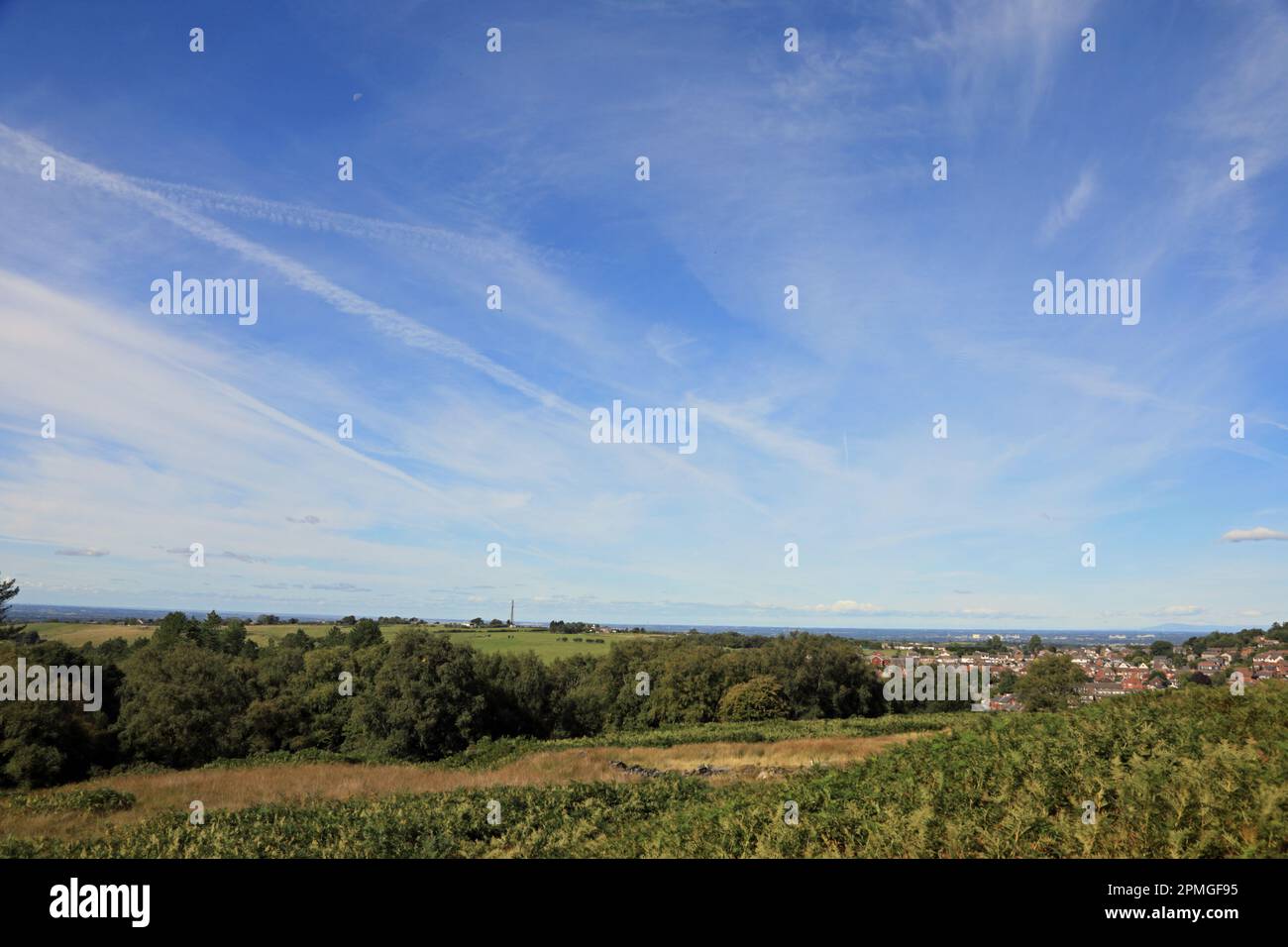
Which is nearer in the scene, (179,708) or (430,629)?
(179,708)

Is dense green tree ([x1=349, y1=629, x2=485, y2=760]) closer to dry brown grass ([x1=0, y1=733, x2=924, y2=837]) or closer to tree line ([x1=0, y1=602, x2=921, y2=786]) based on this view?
tree line ([x1=0, y1=602, x2=921, y2=786])

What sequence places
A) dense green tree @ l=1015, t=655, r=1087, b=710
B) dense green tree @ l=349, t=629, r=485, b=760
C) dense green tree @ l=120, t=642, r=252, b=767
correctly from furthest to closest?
dense green tree @ l=1015, t=655, r=1087, b=710, dense green tree @ l=349, t=629, r=485, b=760, dense green tree @ l=120, t=642, r=252, b=767

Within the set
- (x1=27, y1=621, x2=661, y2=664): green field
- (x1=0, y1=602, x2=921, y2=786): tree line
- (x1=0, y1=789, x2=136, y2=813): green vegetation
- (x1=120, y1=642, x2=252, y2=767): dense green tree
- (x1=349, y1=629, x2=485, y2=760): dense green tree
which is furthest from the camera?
(x1=27, y1=621, x2=661, y2=664): green field

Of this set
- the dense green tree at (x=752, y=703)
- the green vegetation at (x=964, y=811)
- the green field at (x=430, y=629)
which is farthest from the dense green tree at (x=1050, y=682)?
the green vegetation at (x=964, y=811)

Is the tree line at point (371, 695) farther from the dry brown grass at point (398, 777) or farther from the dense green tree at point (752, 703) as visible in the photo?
the dry brown grass at point (398, 777)

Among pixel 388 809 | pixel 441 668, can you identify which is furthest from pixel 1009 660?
pixel 388 809

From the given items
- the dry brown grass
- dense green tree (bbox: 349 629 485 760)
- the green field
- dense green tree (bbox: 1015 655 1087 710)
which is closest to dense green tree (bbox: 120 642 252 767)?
dense green tree (bbox: 349 629 485 760)

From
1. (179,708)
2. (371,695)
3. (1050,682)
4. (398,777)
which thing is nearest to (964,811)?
(398,777)

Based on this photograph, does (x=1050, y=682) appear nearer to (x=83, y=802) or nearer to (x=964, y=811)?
(x=964, y=811)

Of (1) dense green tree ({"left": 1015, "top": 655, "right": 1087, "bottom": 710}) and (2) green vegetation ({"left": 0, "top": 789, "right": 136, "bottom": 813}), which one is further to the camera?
(1) dense green tree ({"left": 1015, "top": 655, "right": 1087, "bottom": 710})

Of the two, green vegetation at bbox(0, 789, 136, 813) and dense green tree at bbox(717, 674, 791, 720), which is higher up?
green vegetation at bbox(0, 789, 136, 813)
